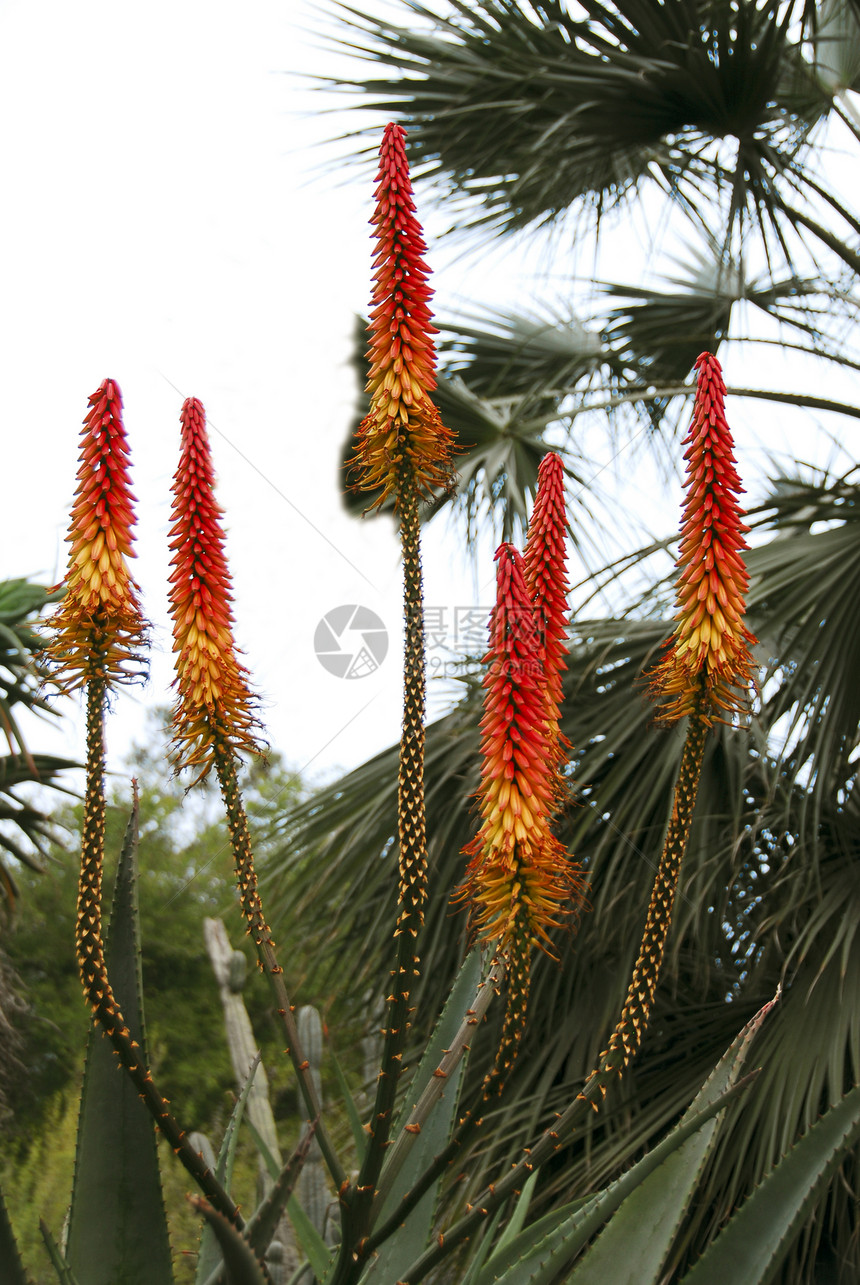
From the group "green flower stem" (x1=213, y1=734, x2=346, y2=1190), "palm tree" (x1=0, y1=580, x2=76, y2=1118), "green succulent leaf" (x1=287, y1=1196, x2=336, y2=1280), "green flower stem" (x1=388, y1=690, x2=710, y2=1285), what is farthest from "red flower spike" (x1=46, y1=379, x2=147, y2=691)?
"palm tree" (x1=0, y1=580, x2=76, y2=1118)

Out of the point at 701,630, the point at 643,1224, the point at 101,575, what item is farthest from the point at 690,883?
the point at 101,575

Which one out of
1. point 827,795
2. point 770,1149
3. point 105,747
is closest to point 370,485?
point 105,747

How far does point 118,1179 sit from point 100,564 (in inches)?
39.9

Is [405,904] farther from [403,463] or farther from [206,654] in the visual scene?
[403,463]

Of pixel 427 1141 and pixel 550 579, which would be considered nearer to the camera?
pixel 550 579

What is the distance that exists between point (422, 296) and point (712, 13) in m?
3.19

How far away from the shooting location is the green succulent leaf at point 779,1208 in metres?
1.36

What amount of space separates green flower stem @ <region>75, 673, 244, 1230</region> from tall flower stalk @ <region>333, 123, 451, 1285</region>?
21 centimetres

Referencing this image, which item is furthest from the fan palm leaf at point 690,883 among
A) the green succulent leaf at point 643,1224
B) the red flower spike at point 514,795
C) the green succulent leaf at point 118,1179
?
the red flower spike at point 514,795

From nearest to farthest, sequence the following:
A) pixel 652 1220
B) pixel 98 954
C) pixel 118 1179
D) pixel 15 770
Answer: pixel 98 954 → pixel 652 1220 → pixel 118 1179 → pixel 15 770

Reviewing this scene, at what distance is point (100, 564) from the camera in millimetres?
1249

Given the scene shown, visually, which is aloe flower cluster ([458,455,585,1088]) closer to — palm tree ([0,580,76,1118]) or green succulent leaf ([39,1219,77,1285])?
green succulent leaf ([39,1219,77,1285])

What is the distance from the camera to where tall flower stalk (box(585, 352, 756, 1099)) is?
122 cm

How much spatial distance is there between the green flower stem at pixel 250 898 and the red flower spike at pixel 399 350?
402 mm
